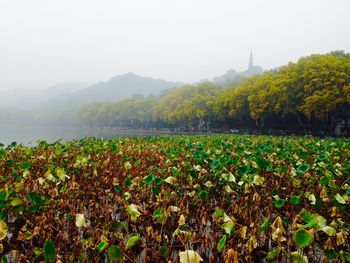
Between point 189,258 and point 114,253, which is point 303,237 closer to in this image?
point 189,258

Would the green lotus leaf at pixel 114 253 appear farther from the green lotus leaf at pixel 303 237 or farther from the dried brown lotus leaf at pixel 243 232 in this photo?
the green lotus leaf at pixel 303 237

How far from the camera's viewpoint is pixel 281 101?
143 ft

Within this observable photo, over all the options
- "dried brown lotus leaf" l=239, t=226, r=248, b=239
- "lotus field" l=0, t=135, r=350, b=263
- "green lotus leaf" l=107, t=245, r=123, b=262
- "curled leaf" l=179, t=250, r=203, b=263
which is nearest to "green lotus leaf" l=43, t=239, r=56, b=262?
"lotus field" l=0, t=135, r=350, b=263

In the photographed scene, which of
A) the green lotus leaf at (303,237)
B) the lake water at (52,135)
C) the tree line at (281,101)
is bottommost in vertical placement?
the lake water at (52,135)

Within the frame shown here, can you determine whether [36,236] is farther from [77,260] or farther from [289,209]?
[289,209]

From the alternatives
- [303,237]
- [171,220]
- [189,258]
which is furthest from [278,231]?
[171,220]

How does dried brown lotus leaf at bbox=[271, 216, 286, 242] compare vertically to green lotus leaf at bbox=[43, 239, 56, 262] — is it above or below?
below

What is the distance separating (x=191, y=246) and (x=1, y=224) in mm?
2129

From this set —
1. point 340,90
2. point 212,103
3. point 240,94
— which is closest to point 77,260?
point 340,90

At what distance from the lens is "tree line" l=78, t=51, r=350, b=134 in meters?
38.2

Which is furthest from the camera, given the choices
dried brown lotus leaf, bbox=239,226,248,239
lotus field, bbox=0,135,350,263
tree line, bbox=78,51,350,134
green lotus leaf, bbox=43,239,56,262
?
tree line, bbox=78,51,350,134

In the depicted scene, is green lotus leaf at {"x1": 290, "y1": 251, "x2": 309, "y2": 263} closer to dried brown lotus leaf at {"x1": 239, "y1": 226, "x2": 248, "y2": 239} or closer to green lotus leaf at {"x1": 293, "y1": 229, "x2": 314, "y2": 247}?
green lotus leaf at {"x1": 293, "y1": 229, "x2": 314, "y2": 247}

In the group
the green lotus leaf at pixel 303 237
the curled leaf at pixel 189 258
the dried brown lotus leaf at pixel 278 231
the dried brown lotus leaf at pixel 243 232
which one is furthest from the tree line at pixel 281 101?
the curled leaf at pixel 189 258

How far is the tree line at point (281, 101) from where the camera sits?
125 ft
